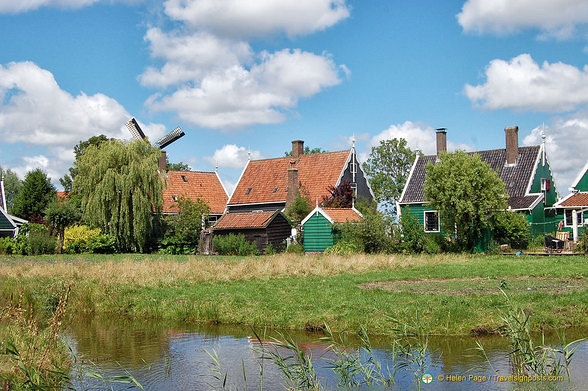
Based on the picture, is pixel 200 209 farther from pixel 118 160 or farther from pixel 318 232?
pixel 318 232

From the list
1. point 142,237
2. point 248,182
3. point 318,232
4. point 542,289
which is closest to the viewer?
point 542,289

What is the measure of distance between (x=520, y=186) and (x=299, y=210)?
1425 centimetres

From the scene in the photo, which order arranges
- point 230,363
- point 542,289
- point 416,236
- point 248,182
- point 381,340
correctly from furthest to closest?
point 248,182 < point 416,236 < point 542,289 < point 381,340 < point 230,363

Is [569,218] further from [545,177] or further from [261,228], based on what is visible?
[261,228]

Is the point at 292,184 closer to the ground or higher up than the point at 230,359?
higher up

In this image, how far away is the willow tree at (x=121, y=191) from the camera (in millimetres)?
40406

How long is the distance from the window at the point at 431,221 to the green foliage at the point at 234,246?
11.4 metres

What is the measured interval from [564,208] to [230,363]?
3215 centimetres

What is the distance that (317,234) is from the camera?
36.3 meters

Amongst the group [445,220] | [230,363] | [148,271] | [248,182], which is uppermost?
[248,182]

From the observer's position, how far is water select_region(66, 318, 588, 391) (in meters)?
9.36

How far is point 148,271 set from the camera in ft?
68.9

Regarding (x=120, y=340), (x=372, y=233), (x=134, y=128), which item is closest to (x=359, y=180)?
(x=372, y=233)

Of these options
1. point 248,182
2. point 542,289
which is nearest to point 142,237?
point 248,182
